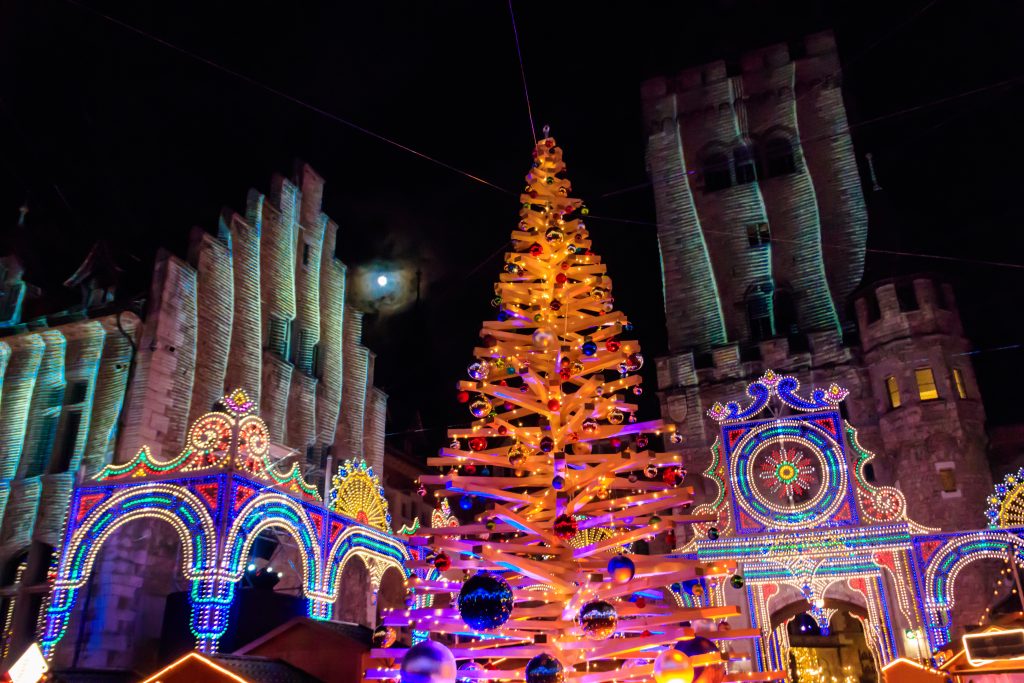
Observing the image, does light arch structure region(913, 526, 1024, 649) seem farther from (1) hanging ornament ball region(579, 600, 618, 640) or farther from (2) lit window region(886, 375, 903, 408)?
(1) hanging ornament ball region(579, 600, 618, 640)

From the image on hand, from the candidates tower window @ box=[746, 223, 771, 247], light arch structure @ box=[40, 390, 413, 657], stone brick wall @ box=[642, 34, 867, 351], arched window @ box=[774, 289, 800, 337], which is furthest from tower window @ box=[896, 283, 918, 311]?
light arch structure @ box=[40, 390, 413, 657]

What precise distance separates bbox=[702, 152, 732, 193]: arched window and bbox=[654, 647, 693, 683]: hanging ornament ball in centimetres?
2444

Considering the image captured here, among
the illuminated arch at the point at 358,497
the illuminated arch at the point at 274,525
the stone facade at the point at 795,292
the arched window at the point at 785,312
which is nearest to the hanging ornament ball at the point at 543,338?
the illuminated arch at the point at 274,525

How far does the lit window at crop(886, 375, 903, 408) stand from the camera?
69.9 ft

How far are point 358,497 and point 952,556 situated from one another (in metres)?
11.9

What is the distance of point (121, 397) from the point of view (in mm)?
15578

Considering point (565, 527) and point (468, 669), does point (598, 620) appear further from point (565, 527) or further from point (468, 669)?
point (468, 669)

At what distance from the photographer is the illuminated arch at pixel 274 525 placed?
39.6 ft

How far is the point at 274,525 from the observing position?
44.5 ft

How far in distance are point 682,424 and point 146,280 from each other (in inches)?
631

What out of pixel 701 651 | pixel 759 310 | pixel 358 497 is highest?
pixel 759 310

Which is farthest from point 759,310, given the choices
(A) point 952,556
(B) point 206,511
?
(B) point 206,511

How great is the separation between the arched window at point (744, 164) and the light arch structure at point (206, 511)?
787 inches

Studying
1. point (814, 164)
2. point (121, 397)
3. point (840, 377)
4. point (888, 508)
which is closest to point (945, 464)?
point (840, 377)
